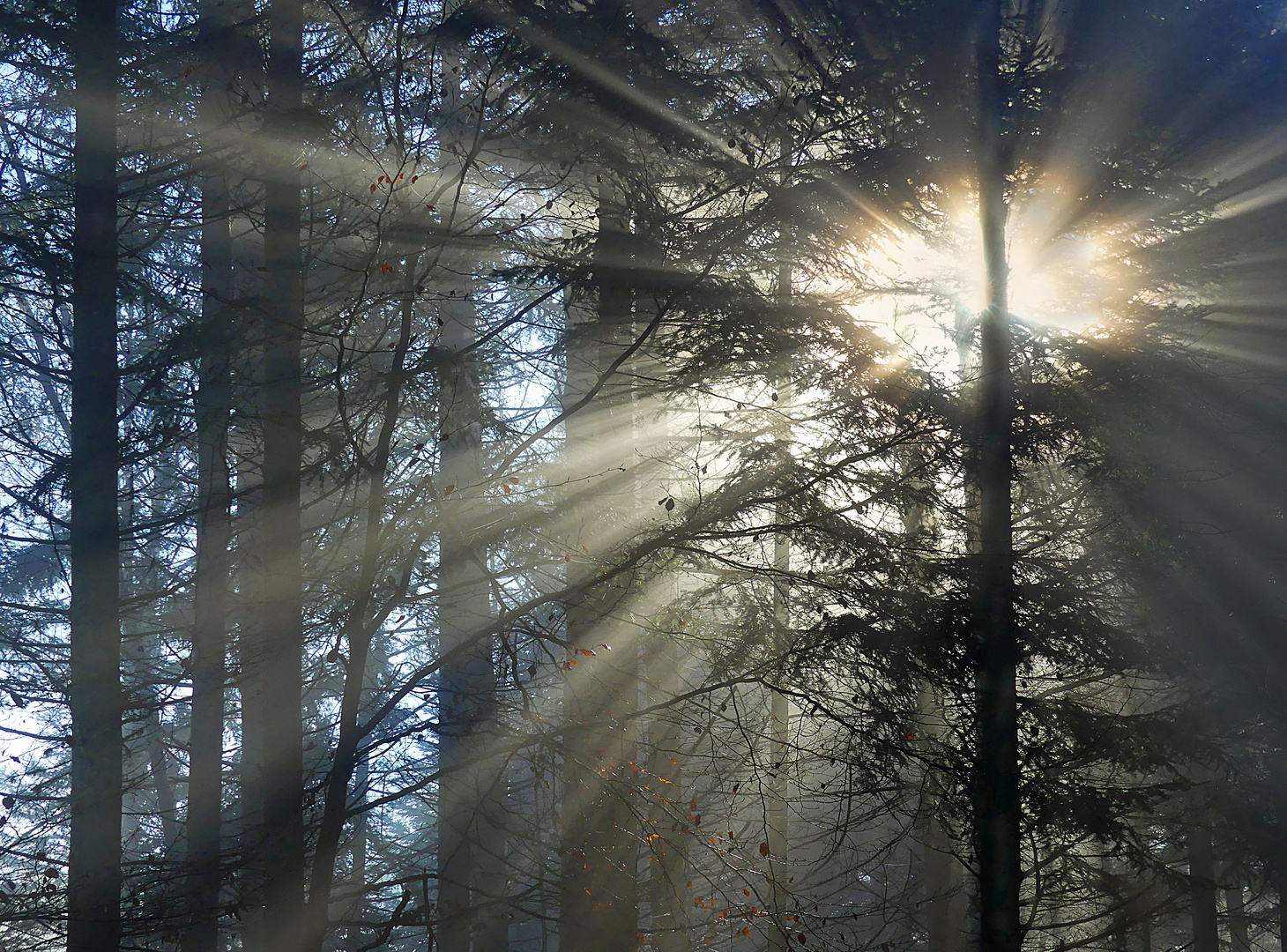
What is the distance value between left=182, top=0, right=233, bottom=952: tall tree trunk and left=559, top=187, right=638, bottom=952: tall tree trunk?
2469 mm

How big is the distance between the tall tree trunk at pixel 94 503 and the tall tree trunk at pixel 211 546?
1.85ft

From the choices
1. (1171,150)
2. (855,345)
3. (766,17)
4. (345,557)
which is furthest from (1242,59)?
(345,557)

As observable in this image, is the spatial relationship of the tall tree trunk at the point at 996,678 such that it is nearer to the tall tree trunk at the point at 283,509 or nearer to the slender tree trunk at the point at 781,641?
the slender tree trunk at the point at 781,641

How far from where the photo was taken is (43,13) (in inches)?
209

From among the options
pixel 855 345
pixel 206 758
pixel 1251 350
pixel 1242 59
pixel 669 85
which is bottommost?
pixel 206 758

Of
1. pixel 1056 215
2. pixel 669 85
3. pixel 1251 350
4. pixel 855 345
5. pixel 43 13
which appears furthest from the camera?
pixel 1251 350

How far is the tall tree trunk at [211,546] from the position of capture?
603cm

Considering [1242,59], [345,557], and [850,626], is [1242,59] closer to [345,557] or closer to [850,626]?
[850,626]

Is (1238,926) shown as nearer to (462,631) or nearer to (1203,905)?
(1203,905)

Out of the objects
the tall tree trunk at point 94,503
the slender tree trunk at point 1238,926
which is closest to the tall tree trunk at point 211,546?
the tall tree trunk at point 94,503

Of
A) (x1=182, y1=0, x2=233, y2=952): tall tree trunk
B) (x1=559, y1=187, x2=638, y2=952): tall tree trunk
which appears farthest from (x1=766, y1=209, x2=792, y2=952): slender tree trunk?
(x1=182, y1=0, x2=233, y2=952): tall tree trunk

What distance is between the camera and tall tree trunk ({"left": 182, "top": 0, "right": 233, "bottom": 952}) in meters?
6.03

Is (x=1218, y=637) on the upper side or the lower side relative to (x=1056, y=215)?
lower

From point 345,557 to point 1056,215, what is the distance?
6.78 meters
